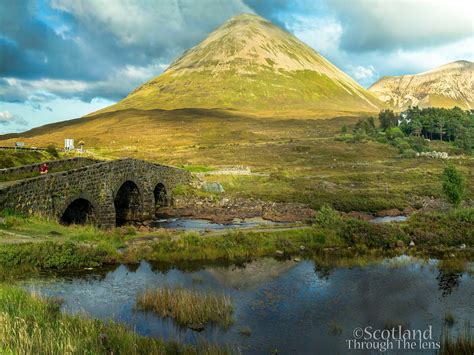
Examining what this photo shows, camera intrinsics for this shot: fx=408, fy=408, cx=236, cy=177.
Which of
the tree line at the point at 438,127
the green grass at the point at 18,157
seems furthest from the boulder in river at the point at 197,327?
the tree line at the point at 438,127

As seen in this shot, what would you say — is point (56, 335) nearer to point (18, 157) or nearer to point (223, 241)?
point (223, 241)

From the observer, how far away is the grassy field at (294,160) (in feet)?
193

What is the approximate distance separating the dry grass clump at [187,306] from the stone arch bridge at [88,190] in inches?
429

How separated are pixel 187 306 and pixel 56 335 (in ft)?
20.9

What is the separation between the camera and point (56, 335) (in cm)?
1018

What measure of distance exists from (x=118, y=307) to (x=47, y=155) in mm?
38633

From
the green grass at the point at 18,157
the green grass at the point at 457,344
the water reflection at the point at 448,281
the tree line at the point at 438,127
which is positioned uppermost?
the tree line at the point at 438,127

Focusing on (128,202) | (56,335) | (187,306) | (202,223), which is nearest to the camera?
(56,335)

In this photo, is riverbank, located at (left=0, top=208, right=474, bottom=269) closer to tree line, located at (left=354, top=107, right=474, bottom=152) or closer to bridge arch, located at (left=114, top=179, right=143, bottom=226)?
bridge arch, located at (left=114, top=179, right=143, bottom=226)

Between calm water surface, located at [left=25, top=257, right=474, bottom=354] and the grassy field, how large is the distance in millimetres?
27811

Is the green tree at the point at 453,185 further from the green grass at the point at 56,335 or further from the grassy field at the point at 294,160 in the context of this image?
the green grass at the point at 56,335

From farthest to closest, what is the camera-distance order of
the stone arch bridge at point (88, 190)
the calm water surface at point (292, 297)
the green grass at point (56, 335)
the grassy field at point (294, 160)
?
the grassy field at point (294, 160) → the stone arch bridge at point (88, 190) → the calm water surface at point (292, 297) → the green grass at point (56, 335)

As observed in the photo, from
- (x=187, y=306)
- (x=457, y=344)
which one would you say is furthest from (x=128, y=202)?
(x=457, y=344)

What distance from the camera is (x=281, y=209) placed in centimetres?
4978
